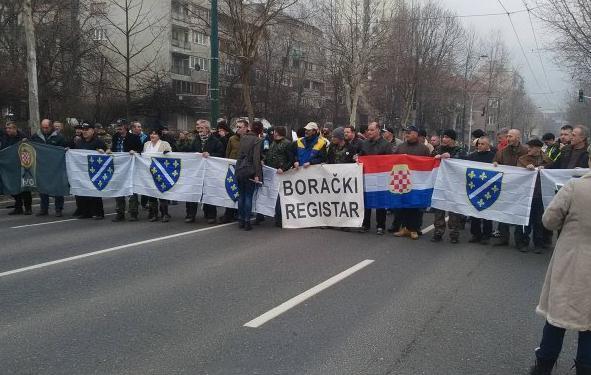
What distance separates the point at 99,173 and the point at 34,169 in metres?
1.65

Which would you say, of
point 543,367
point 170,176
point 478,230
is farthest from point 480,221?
point 170,176

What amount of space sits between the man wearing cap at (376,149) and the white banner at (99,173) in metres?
4.89

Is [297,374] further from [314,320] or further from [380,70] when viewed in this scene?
[380,70]

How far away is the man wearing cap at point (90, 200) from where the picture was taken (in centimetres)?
1177

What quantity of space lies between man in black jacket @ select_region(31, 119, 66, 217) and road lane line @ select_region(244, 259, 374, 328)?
756cm

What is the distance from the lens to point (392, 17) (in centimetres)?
4069

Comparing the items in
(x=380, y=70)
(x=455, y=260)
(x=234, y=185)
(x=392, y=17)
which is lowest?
(x=455, y=260)

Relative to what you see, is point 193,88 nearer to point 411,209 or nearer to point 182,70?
point 182,70

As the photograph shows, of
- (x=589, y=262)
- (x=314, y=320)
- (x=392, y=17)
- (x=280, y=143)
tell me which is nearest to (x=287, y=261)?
(x=314, y=320)

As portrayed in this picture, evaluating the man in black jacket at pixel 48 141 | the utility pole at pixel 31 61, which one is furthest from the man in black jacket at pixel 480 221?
the utility pole at pixel 31 61

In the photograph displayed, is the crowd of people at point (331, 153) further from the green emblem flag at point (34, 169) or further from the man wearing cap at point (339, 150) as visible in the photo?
the green emblem flag at point (34, 169)

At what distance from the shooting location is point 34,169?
12000mm

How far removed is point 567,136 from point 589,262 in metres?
6.83

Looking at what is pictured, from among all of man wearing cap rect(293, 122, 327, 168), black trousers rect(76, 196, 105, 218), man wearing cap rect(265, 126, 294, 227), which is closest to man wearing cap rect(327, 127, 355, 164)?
man wearing cap rect(293, 122, 327, 168)
